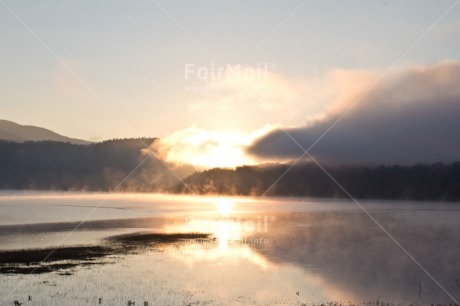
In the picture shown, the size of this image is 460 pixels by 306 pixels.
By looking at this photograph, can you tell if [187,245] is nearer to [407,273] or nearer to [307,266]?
[307,266]

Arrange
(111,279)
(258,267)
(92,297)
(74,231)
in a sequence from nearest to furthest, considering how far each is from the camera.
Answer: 1. (92,297)
2. (111,279)
3. (258,267)
4. (74,231)

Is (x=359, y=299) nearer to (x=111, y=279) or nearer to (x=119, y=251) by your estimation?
(x=111, y=279)

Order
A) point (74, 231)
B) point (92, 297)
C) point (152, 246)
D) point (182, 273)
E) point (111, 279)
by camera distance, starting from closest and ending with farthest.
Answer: point (92, 297)
point (111, 279)
point (182, 273)
point (152, 246)
point (74, 231)

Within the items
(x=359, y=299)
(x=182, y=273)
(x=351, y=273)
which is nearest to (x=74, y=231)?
(x=182, y=273)

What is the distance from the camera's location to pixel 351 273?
51.8 metres

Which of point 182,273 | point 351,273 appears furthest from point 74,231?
point 351,273

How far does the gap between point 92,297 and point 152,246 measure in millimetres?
32526

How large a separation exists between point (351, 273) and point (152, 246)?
2915 cm

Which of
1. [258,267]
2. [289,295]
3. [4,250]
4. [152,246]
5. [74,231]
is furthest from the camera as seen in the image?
[74,231]

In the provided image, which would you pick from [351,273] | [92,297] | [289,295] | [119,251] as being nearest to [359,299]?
[289,295]

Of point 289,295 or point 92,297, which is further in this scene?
point 289,295

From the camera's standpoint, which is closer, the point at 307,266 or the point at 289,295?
the point at 289,295

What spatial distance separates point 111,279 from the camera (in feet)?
151

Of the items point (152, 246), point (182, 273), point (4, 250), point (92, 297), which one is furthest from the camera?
point (152, 246)
